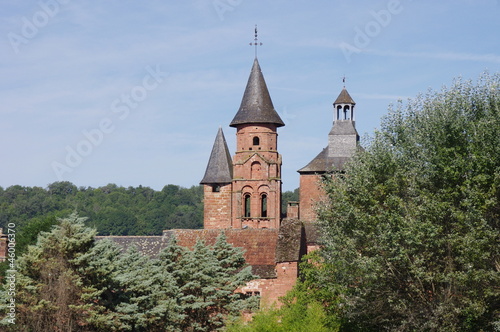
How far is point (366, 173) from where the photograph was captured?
36.5m

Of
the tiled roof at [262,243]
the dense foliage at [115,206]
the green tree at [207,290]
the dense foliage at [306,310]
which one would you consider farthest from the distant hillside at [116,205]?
the green tree at [207,290]

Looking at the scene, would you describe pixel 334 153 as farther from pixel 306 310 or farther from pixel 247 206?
pixel 306 310

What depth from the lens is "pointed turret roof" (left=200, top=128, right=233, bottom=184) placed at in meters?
71.1

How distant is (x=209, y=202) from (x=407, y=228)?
125 ft

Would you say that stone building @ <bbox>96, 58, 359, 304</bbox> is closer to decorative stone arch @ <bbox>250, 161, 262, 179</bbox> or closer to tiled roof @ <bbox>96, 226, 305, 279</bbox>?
decorative stone arch @ <bbox>250, 161, 262, 179</bbox>

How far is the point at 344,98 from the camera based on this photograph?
70.2 meters

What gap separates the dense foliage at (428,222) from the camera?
108 feet

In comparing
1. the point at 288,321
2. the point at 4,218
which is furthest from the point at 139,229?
the point at 288,321

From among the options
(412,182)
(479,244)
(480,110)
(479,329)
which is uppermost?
(480,110)

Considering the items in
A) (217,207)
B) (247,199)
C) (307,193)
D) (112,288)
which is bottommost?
(112,288)

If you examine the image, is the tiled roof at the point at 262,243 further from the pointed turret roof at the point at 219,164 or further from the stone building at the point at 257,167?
the pointed turret roof at the point at 219,164

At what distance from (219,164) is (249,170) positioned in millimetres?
2244

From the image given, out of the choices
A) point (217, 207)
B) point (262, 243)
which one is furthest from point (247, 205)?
point (262, 243)

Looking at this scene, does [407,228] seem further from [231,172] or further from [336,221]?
[231,172]
